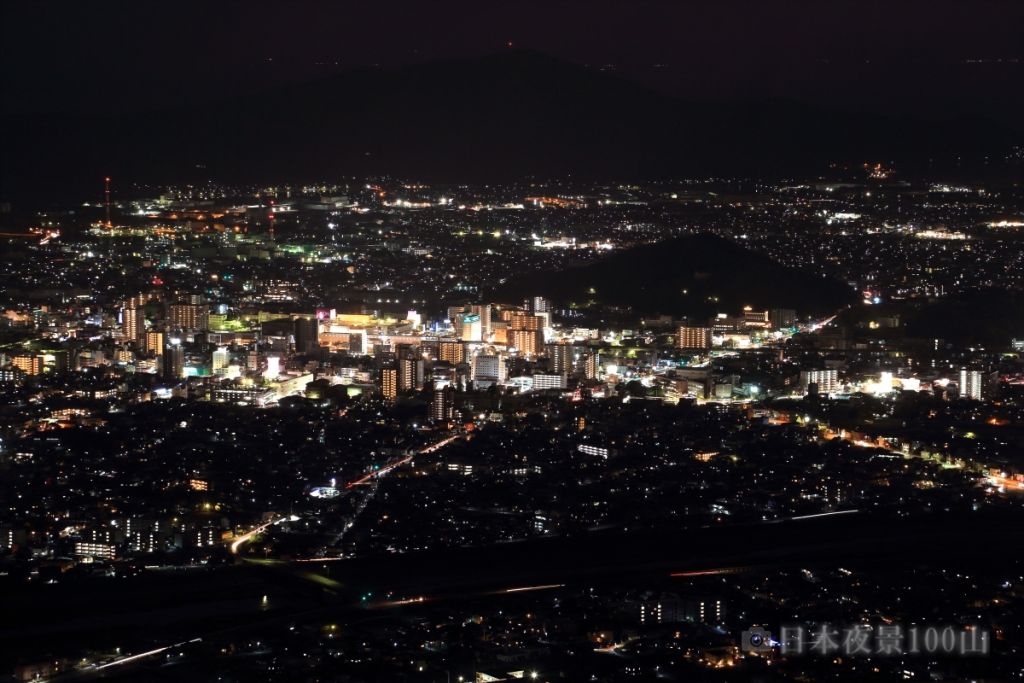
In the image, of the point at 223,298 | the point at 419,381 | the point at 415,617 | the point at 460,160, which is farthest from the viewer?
the point at 460,160

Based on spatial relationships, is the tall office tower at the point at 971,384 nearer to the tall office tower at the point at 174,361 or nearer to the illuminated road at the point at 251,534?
the tall office tower at the point at 174,361

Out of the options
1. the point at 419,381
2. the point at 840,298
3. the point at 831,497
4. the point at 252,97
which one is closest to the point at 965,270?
the point at 840,298

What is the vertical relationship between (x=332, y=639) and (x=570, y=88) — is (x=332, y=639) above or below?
below

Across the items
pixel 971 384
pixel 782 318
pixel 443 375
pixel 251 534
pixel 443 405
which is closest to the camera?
pixel 251 534

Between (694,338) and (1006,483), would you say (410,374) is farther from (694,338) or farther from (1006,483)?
(1006,483)

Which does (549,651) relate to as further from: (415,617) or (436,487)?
(436,487)

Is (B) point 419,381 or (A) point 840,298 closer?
(B) point 419,381

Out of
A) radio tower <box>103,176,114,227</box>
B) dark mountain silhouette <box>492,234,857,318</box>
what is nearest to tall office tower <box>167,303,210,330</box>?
radio tower <box>103,176,114,227</box>

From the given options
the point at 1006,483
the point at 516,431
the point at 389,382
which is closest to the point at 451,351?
the point at 389,382
